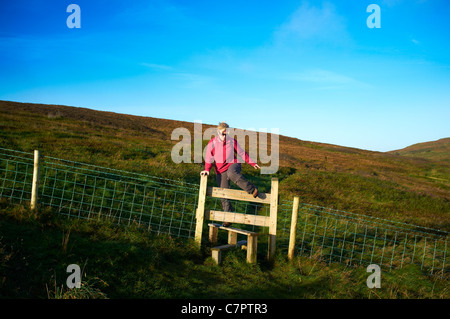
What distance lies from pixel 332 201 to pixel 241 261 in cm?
1014

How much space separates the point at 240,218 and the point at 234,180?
35.9 inches

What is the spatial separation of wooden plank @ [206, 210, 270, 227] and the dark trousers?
49 centimetres

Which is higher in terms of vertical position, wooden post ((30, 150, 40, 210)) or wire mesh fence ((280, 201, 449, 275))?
wooden post ((30, 150, 40, 210))

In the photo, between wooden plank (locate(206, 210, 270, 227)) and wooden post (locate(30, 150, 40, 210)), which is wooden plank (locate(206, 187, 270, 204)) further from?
wooden post (locate(30, 150, 40, 210))

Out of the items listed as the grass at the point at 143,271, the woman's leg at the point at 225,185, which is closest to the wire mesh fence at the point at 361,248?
the grass at the point at 143,271

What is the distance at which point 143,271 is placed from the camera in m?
5.28

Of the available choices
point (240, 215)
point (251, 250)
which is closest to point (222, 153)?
point (240, 215)

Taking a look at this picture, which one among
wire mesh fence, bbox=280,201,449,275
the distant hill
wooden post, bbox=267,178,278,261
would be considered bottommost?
wire mesh fence, bbox=280,201,449,275

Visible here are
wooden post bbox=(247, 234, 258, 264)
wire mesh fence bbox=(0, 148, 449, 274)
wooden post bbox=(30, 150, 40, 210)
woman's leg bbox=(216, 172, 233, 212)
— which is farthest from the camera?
wire mesh fence bbox=(0, 148, 449, 274)

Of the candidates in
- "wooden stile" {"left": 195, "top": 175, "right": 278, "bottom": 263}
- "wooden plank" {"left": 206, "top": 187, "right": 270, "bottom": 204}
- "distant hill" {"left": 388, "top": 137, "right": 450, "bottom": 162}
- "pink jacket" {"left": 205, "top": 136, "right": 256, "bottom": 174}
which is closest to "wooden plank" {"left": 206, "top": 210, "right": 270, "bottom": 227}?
"wooden stile" {"left": 195, "top": 175, "right": 278, "bottom": 263}

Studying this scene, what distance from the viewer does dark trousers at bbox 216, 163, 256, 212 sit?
6.74m

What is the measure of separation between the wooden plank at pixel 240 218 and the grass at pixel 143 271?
0.73m

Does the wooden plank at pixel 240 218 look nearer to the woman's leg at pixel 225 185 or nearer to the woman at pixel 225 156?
the woman at pixel 225 156
